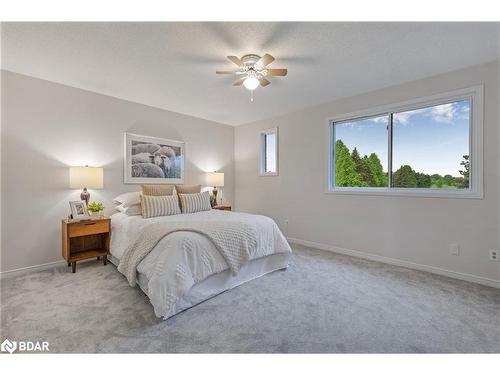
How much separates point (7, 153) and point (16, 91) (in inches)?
29.7

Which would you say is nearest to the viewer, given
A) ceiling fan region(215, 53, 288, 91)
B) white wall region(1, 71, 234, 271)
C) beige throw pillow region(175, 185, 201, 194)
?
ceiling fan region(215, 53, 288, 91)

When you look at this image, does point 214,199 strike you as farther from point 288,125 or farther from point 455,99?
point 455,99

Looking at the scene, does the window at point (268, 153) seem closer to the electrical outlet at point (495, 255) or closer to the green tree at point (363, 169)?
the green tree at point (363, 169)

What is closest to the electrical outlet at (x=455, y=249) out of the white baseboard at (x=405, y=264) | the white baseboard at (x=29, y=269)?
the white baseboard at (x=405, y=264)

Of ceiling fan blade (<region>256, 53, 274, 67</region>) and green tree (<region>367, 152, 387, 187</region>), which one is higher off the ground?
ceiling fan blade (<region>256, 53, 274, 67</region>)

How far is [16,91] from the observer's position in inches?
109

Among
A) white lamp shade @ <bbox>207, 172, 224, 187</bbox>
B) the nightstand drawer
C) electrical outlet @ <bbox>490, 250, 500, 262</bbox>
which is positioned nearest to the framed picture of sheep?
white lamp shade @ <bbox>207, 172, 224, 187</bbox>

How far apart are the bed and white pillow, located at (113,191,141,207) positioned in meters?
0.45

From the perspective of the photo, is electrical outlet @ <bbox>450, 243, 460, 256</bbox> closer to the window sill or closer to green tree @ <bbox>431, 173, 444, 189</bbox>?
the window sill

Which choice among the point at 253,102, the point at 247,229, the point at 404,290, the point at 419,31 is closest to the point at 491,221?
the point at 404,290

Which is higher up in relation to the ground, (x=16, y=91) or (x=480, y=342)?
(x=16, y=91)

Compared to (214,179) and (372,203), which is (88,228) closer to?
(214,179)

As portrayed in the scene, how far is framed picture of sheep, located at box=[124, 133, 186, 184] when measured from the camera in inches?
146

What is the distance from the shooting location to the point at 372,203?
3396mm
